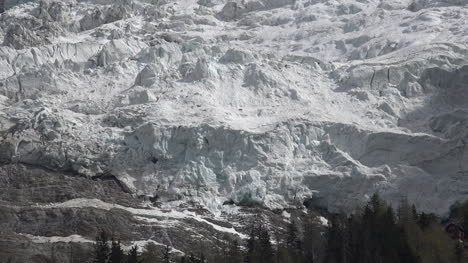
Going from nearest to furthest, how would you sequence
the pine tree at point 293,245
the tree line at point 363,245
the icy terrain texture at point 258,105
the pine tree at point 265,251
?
1. the tree line at point 363,245
2. the pine tree at point 265,251
3. the pine tree at point 293,245
4. the icy terrain texture at point 258,105

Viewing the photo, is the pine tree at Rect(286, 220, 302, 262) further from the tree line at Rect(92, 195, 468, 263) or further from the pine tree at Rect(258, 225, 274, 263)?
the pine tree at Rect(258, 225, 274, 263)

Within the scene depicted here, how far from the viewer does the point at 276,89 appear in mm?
113562

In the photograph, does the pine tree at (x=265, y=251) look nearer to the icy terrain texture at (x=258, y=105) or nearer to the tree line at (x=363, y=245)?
the tree line at (x=363, y=245)

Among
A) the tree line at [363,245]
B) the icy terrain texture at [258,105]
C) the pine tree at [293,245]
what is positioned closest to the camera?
the tree line at [363,245]

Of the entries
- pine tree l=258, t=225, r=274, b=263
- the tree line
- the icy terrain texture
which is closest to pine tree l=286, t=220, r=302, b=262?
the tree line

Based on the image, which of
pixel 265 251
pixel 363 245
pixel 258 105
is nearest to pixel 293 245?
pixel 265 251

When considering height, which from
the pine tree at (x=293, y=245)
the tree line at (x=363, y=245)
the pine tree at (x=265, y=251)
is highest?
the tree line at (x=363, y=245)

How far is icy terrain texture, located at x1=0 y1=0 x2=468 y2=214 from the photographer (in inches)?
3898

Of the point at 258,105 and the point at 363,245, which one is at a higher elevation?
the point at 363,245

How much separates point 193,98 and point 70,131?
16281mm

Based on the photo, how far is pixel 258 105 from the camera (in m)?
111

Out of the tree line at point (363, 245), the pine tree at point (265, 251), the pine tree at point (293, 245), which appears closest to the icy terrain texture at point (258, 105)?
the pine tree at point (293, 245)

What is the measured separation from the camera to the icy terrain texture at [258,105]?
325 ft

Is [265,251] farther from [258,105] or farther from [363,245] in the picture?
[258,105]
